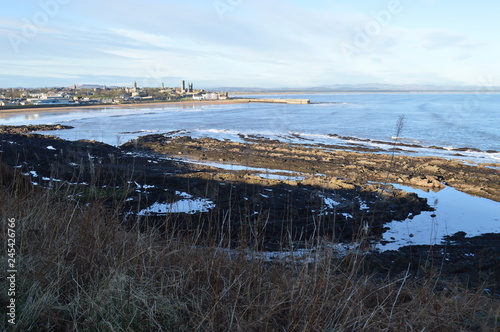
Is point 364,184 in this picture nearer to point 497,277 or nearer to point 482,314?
point 497,277

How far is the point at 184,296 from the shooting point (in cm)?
290

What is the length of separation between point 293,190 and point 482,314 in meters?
8.85

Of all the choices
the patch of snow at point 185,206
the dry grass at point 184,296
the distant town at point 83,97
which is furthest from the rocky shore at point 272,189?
the distant town at point 83,97

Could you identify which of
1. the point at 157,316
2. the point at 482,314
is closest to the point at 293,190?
the point at 482,314

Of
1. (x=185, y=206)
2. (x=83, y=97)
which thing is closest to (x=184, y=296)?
(x=185, y=206)

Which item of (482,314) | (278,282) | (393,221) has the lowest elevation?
(393,221)

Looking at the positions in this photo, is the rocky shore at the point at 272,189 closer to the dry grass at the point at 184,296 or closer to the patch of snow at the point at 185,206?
the patch of snow at the point at 185,206

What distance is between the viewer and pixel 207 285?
3.18m

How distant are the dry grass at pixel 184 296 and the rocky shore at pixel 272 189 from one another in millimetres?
533

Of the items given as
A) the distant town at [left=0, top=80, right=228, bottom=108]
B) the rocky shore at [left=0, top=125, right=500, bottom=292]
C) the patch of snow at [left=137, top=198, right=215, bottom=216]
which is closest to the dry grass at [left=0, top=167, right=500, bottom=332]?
the rocky shore at [left=0, top=125, right=500, bottom=292]

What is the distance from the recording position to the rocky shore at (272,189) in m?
6.66

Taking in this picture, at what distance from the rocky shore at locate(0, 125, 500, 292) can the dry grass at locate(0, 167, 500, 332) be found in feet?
1.75

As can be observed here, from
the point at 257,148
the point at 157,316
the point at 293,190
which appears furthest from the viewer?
the point at 257,148

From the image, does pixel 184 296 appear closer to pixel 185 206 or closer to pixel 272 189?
pixel 185 206
